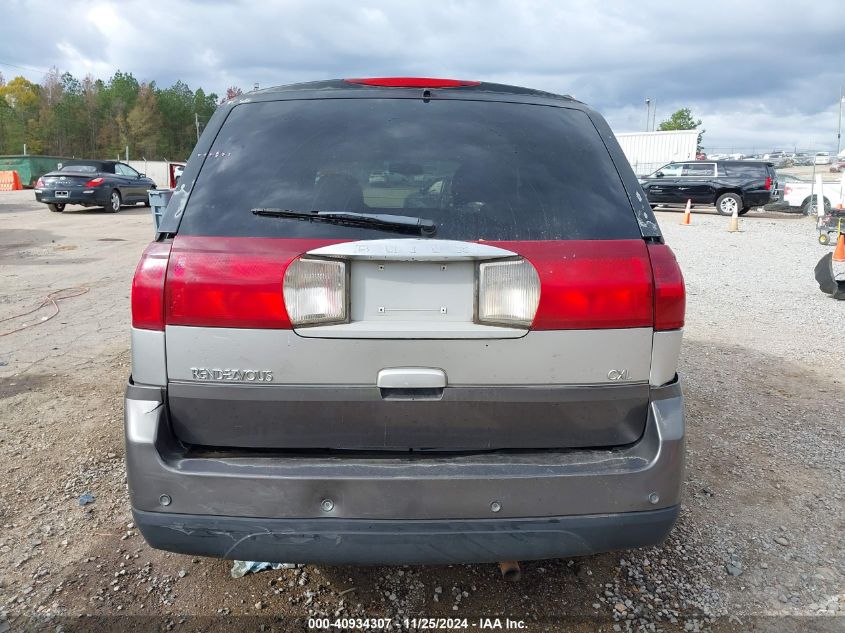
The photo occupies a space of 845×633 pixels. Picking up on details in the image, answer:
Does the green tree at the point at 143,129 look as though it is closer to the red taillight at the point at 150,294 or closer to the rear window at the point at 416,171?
the rear window at the point at 416,171

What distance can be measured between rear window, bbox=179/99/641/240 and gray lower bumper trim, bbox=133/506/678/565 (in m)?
0.91

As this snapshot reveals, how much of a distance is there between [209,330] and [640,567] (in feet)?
6.97

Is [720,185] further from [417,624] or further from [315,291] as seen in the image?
[315,291]

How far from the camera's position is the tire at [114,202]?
65.3 ft

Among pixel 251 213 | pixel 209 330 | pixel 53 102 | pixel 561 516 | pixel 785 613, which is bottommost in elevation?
pixel 785 613

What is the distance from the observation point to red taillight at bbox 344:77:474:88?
252 cm

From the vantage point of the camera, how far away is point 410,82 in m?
2.55

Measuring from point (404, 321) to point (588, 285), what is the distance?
603 millimetres

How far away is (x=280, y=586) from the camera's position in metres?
2.67

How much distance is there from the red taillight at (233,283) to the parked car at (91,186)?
19497mm

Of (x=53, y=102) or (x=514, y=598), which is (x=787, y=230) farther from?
(x=53, y=102)

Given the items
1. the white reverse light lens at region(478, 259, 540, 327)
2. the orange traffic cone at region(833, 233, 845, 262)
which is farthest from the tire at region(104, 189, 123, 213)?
the white reverse light lens at region(478, 259, 540, 327)

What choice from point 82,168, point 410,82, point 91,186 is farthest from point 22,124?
point 410,82

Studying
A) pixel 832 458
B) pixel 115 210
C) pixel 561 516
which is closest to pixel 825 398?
pixel 832 458
